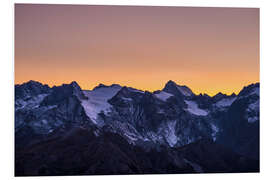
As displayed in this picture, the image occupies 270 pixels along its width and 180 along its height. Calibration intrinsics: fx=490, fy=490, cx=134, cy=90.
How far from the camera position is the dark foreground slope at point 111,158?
97.8m

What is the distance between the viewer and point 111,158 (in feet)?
338

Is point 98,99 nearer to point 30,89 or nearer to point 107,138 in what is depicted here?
point 30,89

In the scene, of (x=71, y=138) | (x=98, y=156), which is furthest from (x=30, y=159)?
(x=71, y=138)

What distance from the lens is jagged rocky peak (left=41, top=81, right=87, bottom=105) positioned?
6727 inches

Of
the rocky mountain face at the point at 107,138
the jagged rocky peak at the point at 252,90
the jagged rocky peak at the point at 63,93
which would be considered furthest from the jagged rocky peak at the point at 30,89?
the jagged rocky peak at the point at 252,90

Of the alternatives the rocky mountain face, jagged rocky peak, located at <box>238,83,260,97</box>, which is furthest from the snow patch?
jagged rocky peak, located at <box>238,83,260,97</box>

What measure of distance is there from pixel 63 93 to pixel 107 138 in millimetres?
59706

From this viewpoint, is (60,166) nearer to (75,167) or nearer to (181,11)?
(75,167)

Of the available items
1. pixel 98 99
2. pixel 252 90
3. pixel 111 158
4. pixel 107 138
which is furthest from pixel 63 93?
pixel 111 158

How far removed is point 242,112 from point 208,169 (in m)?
57.5

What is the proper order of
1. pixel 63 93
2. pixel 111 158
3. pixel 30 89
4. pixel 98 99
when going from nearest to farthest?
pixel 111 158 < pixel 30 89 < pixel 63 93 < pixel 98 99
